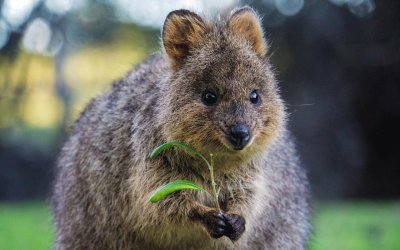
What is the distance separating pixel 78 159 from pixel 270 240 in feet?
6.62

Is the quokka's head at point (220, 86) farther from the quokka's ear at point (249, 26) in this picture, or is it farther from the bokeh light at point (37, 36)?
the bokeh light at point (37, 36)

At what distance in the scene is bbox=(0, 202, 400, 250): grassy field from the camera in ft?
29.2

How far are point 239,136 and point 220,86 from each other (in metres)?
0.48

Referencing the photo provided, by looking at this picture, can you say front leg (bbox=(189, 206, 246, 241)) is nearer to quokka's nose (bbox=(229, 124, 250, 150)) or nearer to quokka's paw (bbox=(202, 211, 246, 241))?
quokka's paw (bbox=(202, 211, 246, 241))

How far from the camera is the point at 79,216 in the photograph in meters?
6.11

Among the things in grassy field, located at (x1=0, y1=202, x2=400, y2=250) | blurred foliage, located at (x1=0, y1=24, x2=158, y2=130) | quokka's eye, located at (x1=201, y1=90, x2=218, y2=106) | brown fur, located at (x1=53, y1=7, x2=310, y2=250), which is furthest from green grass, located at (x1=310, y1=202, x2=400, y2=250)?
blurred foliage, located at (x1=0, y1=24, x2=158, y2=130)

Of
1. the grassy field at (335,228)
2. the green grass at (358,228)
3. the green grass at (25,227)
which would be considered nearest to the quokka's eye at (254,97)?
the green grass at (358,228)

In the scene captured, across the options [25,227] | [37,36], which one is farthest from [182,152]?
[37,36]

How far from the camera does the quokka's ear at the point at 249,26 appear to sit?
5383 mm

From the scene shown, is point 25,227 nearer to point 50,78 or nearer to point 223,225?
point 50,78

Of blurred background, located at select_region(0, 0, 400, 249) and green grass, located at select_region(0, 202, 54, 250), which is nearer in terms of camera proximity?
green grass, located at select_region(0, 202, 54, 250)

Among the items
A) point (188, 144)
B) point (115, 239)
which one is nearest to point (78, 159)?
point (115, 239)

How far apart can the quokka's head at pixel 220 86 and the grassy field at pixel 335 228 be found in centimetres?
→ 292

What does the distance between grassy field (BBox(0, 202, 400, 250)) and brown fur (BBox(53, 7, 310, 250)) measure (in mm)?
1458
